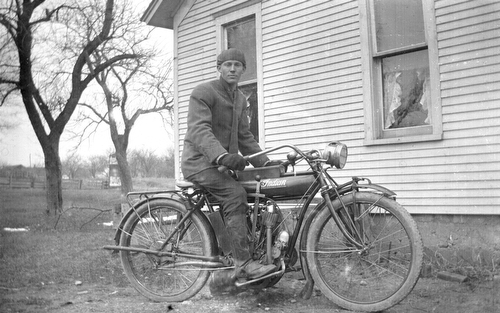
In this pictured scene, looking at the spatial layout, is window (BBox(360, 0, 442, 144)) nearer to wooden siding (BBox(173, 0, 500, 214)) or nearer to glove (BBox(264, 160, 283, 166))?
wooden siding (BBox(173, 0, 500, 214))

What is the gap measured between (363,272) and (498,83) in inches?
87.6

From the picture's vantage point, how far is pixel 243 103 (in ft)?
11.7

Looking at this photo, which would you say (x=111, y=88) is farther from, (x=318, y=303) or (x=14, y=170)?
(x=318, y=303)

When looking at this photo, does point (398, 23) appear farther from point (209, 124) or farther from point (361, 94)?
point (209, 124)

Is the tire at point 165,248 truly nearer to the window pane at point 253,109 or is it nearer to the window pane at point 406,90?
the window pane at point 406,90

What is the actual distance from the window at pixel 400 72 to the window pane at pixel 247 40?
1695 millimetres

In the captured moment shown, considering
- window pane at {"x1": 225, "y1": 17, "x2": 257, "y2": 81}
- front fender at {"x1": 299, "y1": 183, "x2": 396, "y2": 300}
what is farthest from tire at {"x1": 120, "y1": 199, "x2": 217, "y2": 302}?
window pane at {"x1": 225, "y1": 17, "x2": 257, "y2": 81}

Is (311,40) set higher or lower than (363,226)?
higher

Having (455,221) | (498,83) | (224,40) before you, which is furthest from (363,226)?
(224,40)

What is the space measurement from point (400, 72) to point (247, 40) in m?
2.33

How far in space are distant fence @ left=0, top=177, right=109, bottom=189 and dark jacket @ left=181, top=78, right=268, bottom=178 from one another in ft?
3.80

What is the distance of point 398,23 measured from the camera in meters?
4.60

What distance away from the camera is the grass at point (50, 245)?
10.6ft

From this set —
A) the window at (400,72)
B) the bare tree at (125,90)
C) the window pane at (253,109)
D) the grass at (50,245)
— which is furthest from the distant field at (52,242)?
the window at (400,72)
